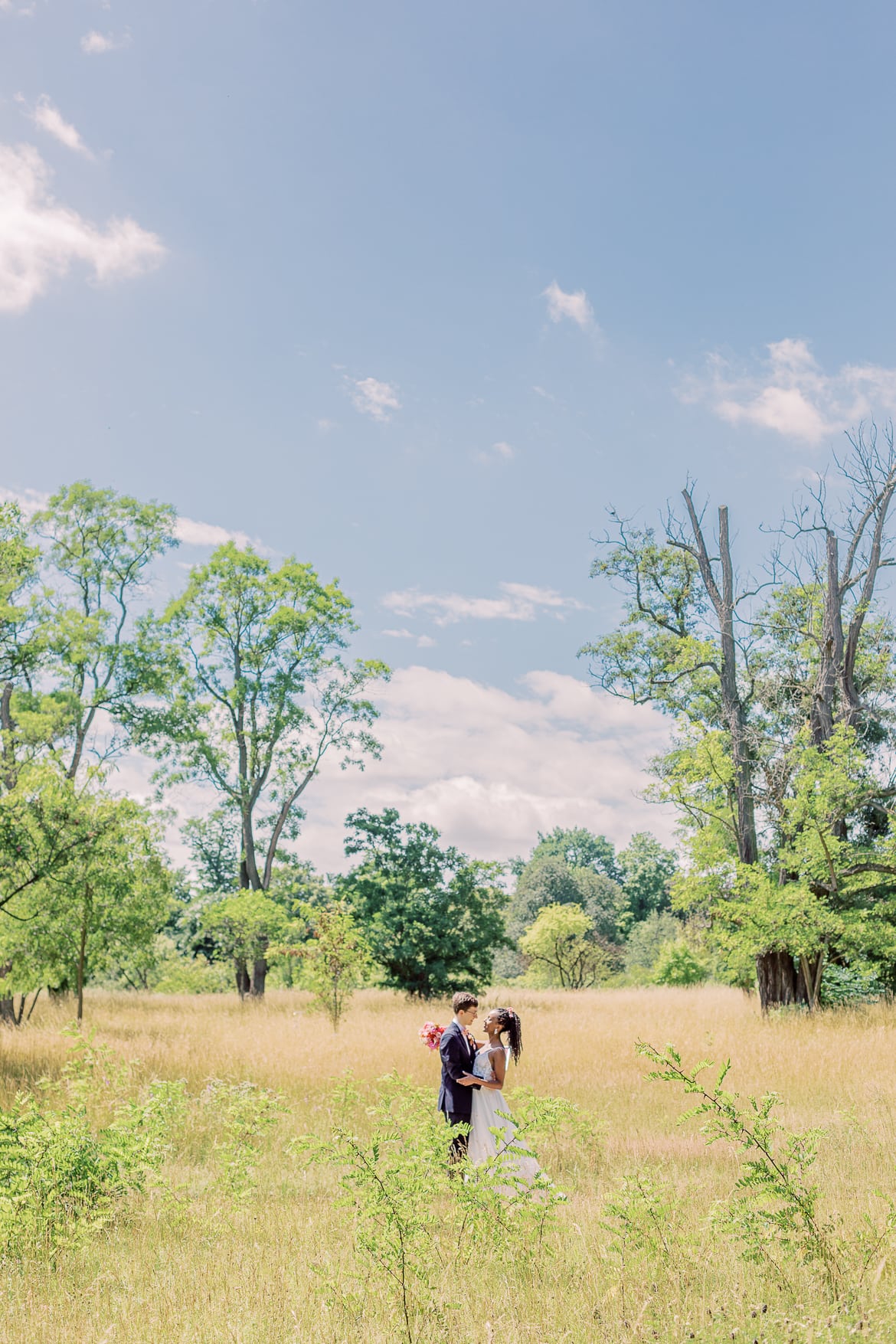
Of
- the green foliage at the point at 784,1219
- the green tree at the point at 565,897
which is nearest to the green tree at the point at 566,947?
the green tree at the point at 565,897

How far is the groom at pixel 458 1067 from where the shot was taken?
21.8 ft

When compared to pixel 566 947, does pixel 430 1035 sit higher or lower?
higher

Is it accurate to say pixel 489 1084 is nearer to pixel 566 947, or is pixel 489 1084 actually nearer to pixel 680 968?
pixel 680 968

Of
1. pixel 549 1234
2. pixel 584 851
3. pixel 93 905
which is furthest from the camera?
pixel 584 851

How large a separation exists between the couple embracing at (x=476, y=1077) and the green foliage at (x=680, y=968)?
3446 centimetres

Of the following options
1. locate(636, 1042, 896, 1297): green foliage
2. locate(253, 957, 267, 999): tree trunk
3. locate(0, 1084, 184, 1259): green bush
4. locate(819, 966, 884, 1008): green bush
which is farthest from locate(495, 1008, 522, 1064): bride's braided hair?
locate(253, 957, 267, 999): tree trunk

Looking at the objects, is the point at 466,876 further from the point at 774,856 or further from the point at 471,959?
the point at 774,856

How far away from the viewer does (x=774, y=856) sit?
22344 mm

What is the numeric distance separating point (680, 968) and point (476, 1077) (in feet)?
115

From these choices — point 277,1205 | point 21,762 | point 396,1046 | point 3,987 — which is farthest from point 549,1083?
point 3,987

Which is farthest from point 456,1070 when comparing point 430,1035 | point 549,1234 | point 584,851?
point 584,851

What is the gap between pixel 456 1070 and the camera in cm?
665

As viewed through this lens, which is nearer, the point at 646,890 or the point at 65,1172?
the point at 65,1172

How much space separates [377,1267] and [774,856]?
20.5 m
